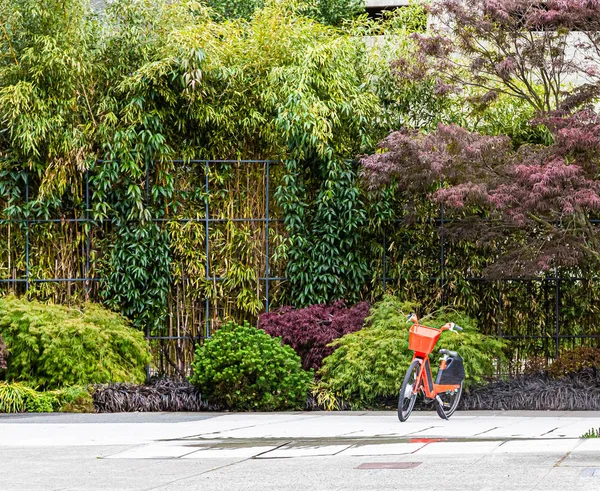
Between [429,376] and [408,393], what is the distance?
0.46 m

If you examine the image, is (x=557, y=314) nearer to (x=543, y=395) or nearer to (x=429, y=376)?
(x=543, y=395)

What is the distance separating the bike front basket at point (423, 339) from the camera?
1050cm

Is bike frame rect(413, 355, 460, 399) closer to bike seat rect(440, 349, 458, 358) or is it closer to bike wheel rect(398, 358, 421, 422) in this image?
bike wheel rect(398, 358, 421, 422)

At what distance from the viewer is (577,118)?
1122 cm

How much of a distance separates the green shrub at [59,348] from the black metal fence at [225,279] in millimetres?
962

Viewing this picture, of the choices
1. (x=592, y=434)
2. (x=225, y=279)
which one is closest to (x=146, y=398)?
(x=225, y=279)

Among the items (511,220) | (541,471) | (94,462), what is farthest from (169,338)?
(541,471)

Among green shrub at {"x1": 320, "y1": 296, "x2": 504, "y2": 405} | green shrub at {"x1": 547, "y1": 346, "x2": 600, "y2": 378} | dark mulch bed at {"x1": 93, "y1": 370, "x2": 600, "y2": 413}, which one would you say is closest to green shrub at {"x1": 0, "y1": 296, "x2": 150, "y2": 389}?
dark mulch bed at {"x1": 93, "y1": 370, "x2": 600, "y2": 413}

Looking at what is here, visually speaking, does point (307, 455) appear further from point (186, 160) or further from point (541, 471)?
point (186, 160)

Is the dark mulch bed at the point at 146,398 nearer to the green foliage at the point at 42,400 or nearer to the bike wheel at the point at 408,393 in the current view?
the green foliage at the point at 42,400

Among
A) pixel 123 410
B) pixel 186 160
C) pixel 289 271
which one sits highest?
pixel 186 160

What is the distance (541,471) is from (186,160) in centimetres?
772

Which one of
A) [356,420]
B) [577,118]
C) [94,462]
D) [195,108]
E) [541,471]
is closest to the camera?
[541,471]

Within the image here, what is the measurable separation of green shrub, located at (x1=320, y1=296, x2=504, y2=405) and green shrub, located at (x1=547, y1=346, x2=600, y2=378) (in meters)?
0.68
